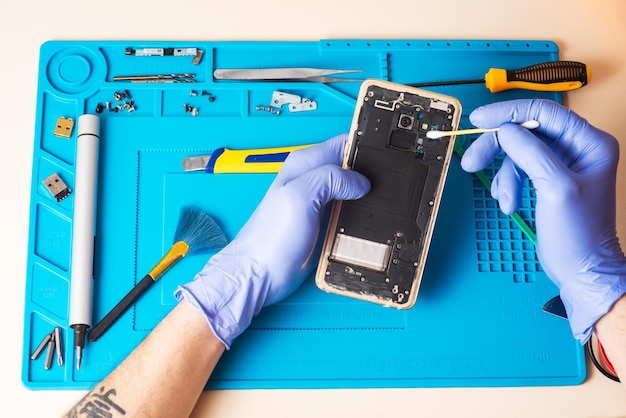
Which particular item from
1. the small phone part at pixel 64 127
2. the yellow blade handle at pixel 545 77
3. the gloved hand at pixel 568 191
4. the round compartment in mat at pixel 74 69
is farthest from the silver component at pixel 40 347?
the yellow blade handle at pixel 545 77

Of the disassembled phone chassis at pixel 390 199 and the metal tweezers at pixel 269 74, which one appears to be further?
the metal tweezers at pixel 269 74

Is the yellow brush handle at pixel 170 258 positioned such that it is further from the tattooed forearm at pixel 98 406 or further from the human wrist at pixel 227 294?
the tattooed forearm at pixel 98 406

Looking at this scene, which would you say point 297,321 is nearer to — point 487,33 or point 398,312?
point 398,312

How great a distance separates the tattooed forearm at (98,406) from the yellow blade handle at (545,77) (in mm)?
1031

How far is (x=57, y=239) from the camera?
1244 mm

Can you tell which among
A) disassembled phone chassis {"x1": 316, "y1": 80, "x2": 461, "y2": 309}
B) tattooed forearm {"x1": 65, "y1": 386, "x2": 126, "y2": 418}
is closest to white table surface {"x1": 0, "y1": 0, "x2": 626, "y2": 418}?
tattooed forearm {"x1": 65, "y1": 386, "x2": 126, "y2": 418}

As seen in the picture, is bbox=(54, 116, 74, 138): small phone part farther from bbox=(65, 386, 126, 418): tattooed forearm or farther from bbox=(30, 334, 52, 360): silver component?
bbox=(65, 386, 126, 418): tattooed forearm

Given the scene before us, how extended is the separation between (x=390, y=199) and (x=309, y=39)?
0.47 metres

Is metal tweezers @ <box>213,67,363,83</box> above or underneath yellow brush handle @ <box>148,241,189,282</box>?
above

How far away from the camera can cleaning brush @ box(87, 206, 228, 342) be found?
3.97 ft

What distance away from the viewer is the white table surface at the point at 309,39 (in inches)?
47.3

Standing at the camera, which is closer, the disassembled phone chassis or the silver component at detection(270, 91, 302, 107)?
the disassembled phone chassis

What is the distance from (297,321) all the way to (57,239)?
55 centimetres

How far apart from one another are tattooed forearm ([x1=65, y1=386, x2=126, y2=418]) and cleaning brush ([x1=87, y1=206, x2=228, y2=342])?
0.17m
